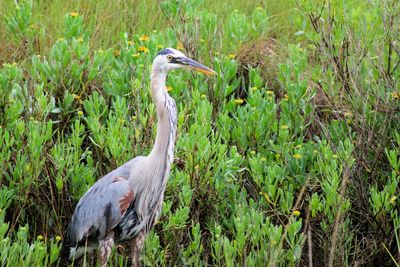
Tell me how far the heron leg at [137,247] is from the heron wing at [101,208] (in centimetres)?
21

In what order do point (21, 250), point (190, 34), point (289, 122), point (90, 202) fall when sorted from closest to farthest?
point (21, 250)
point (90, 202)
point (289, 122)
point (190, 34)

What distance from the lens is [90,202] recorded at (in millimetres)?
5383

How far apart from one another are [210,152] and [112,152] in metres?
0.59

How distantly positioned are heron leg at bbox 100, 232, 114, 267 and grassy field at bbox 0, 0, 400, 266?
0.07 m

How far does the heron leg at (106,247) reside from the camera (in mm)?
5371

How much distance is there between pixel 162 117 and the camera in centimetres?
537

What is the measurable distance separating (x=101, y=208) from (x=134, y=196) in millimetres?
230

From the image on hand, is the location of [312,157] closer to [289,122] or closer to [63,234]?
[289,122]

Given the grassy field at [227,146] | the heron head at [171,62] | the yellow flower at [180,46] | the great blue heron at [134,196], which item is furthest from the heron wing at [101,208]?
the yellow flower at [180,46]

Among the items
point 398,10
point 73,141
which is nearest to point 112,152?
point 73,141

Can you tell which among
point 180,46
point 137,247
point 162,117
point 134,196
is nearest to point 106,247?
point 137,247

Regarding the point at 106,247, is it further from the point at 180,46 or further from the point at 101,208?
the point at 180,46

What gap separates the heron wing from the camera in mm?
5387

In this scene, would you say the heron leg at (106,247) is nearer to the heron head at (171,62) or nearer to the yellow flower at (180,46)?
the heron head at (171,62)
